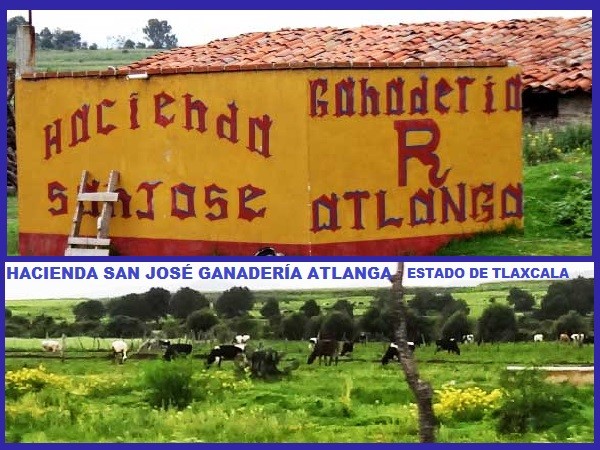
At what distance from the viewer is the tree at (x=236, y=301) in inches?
546

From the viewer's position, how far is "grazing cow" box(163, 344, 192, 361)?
1397 centimetres

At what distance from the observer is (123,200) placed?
1652cm

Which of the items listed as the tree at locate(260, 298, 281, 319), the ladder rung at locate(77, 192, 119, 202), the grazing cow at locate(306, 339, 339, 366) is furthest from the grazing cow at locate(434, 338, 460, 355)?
the ladder rung at locate(77, 192, 119, 202)

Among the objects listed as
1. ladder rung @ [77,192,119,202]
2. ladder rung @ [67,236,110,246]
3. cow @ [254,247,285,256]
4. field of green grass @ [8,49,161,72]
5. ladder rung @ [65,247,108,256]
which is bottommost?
ladder rung @ [65,247,108,256]

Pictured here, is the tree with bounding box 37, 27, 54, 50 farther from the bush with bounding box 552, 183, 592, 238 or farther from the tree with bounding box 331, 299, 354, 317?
the tree with bounding box 331, 299, 354, 317

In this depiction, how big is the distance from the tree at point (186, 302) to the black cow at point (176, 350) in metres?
0.24

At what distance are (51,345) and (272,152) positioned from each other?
9.07 ft

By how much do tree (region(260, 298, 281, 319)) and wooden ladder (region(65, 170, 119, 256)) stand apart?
121 inches

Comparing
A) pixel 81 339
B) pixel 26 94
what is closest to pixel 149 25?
pixel 26 94

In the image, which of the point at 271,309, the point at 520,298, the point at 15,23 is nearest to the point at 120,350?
the point at 271,309

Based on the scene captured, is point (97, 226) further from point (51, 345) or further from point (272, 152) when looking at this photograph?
point (51, 345)

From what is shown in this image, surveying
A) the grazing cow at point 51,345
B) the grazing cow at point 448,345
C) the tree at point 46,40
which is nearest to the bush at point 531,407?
the grazing cow at point 448,345

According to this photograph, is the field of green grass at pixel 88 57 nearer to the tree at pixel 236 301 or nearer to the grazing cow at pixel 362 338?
the tree at pixel 236 301

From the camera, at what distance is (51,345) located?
46.2 ft
